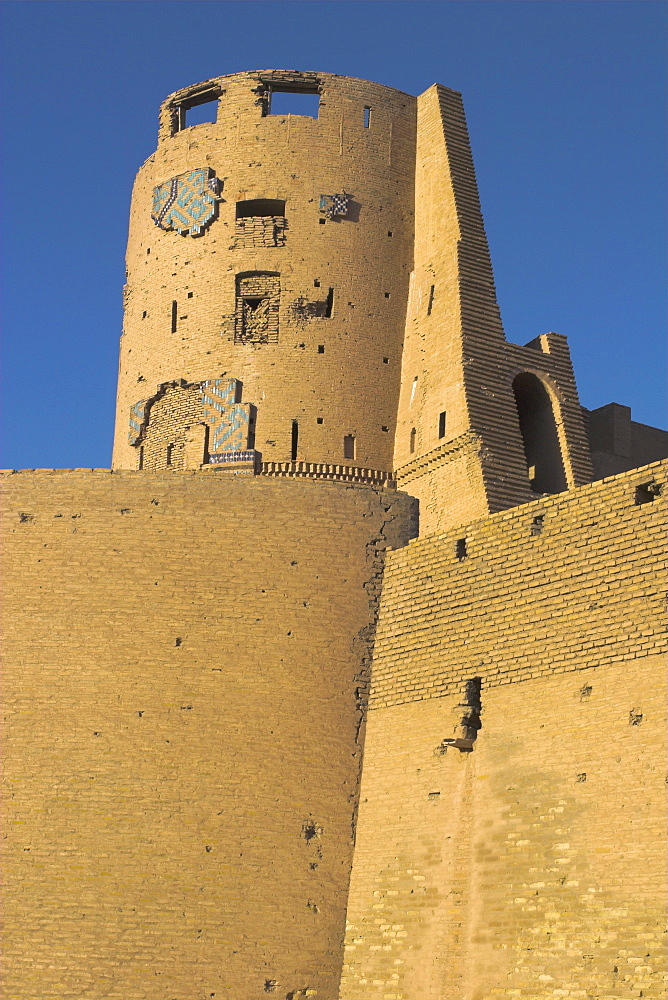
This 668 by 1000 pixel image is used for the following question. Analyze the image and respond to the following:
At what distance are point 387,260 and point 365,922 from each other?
10772 mm

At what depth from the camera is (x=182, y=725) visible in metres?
16.2

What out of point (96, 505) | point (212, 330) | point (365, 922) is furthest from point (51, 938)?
point (212, 330)

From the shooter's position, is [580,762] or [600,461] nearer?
[580,762]

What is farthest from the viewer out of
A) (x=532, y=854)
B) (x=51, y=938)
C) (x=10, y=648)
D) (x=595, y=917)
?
(x=10, y=648)

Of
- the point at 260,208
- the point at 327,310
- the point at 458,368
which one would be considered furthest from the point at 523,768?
the point at 260,208

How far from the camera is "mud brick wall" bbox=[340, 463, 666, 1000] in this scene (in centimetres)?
1280

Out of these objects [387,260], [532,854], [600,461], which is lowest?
[532,854]

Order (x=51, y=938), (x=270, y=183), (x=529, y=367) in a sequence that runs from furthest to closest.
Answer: (x=270, y=183), (x=529, y=367), (x=51, y=938)

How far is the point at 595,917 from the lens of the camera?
41.8 feet

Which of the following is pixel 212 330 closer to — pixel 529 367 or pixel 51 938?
Result: pixel 529 367

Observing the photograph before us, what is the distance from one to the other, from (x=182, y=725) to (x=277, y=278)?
8464 mm

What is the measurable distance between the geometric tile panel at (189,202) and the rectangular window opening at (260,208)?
42 centimetres

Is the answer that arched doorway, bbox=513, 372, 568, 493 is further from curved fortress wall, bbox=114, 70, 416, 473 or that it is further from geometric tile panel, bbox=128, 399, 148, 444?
geometric tile panel, bbox=128, 399, 148, 444

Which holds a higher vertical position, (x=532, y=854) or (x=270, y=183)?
(x=270, y=183)
